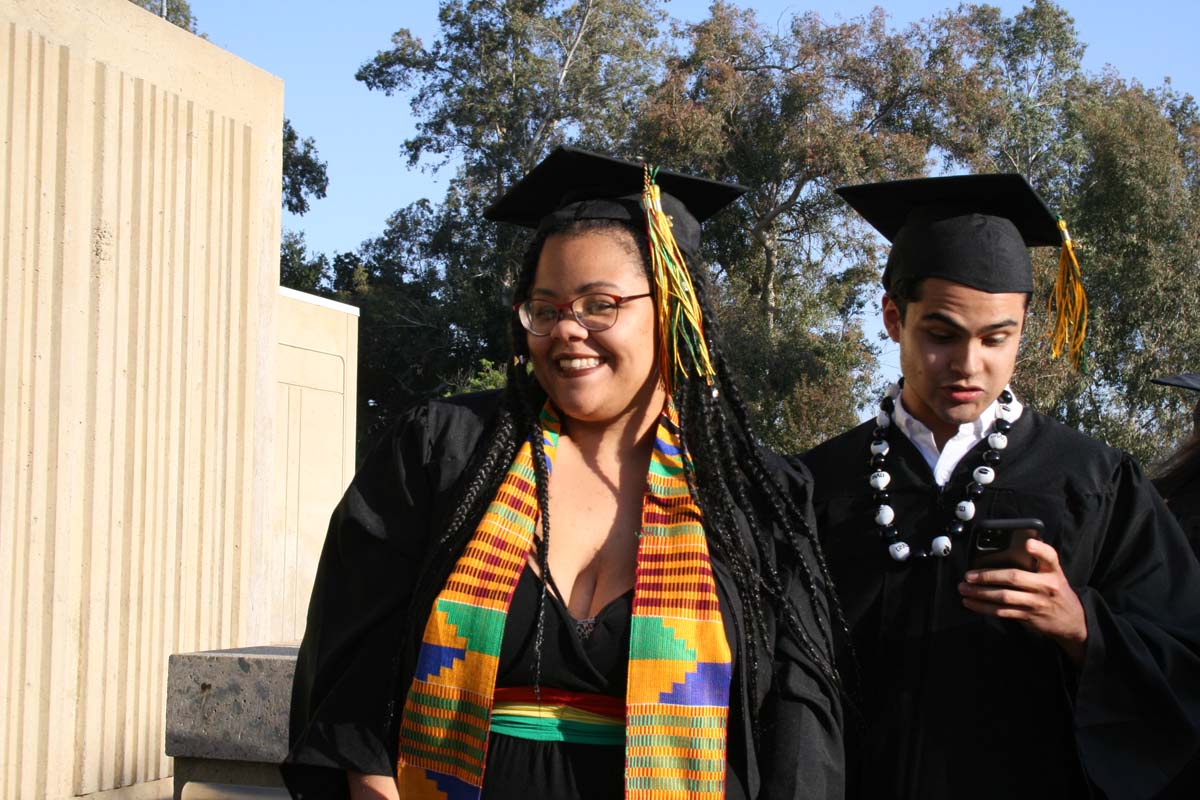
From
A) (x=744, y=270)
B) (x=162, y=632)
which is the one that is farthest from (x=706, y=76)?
(x=162, y=632)

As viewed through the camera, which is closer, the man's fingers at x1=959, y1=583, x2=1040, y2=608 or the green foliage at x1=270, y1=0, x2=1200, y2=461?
the man's fingers at x1=959, y1=583, x2=1040, y2=608

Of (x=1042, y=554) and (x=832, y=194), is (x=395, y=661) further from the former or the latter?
(x=832, y=194)

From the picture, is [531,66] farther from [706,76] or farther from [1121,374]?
[1121,374]

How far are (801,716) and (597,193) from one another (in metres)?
1.21

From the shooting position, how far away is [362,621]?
2.59 meters

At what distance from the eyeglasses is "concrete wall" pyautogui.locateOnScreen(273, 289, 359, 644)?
31.3ft

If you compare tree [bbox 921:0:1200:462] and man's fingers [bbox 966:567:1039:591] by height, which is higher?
tree [bbox 921:0:1200:462]

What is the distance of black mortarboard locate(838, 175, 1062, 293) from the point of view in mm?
3121

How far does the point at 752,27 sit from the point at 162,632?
2161 centimetres

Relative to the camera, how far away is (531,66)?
29719 millimetres

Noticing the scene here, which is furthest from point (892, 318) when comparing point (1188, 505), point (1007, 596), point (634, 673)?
point (1188, 505)

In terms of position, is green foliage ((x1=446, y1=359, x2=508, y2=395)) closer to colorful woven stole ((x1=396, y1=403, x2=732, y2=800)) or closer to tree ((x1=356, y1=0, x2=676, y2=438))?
tree ((x1=356, y1=0, x2=676, y2=438))

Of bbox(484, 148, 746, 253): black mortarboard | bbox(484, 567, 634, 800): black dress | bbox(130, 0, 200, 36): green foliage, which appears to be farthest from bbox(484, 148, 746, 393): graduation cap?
bbox(130, 0, 200, 36): green foliage

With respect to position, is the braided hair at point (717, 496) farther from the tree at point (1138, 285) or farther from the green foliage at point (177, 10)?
the green foliage at point (177, 10)
